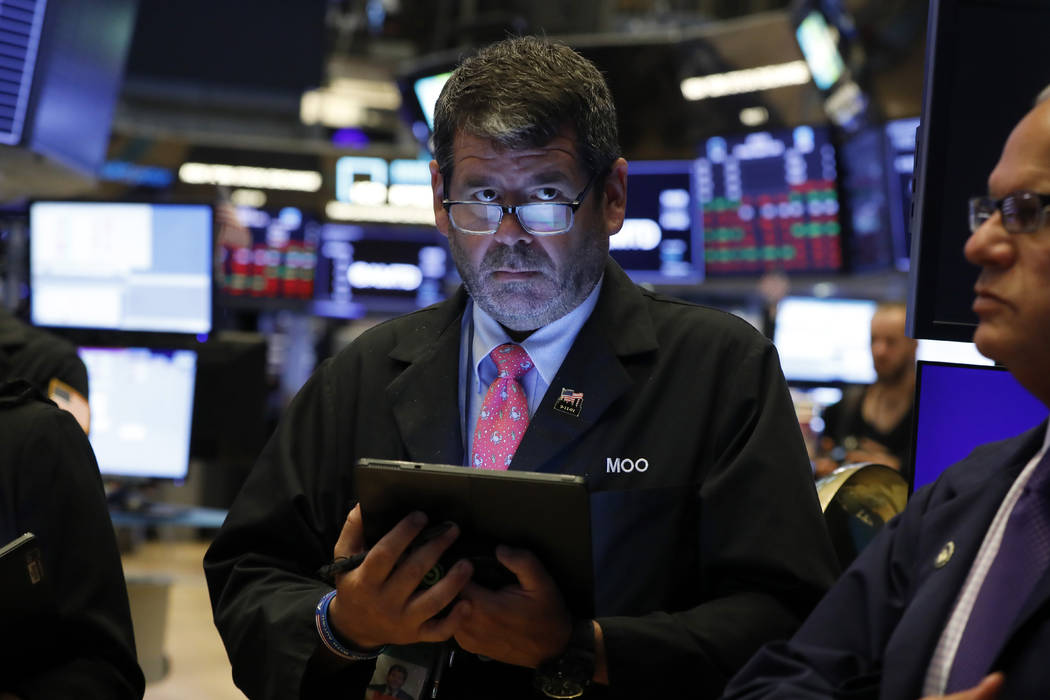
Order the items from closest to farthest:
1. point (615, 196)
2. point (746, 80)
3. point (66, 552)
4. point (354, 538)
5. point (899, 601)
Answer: point (899, 601) → point (354, 538) → point (66, 552) → point (615, 196) → point (746, 80)

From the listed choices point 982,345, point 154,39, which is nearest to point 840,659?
point 982,345

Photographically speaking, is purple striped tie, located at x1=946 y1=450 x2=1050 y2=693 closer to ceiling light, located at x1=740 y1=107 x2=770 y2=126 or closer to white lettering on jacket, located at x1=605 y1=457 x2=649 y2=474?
white lettering on jacket, located at x1=605 y1=457 x2=649 y2=474

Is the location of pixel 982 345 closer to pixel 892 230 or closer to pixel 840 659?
pixel 840 659

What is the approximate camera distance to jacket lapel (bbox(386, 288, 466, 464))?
75.2 inches

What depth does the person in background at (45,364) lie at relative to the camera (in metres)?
2.80

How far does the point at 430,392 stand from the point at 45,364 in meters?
1.44

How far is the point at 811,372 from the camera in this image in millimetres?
6102

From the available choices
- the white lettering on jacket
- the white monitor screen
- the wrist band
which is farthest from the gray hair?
the white monitor screen

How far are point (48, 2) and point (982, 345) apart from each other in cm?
370

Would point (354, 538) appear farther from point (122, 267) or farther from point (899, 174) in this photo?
point (899, 174)

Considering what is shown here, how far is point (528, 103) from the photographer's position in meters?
1.90

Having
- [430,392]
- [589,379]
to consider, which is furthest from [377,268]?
[589,379]

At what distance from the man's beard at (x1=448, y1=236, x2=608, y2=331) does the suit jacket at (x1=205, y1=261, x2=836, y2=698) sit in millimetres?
66

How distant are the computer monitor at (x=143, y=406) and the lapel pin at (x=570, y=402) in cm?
230
